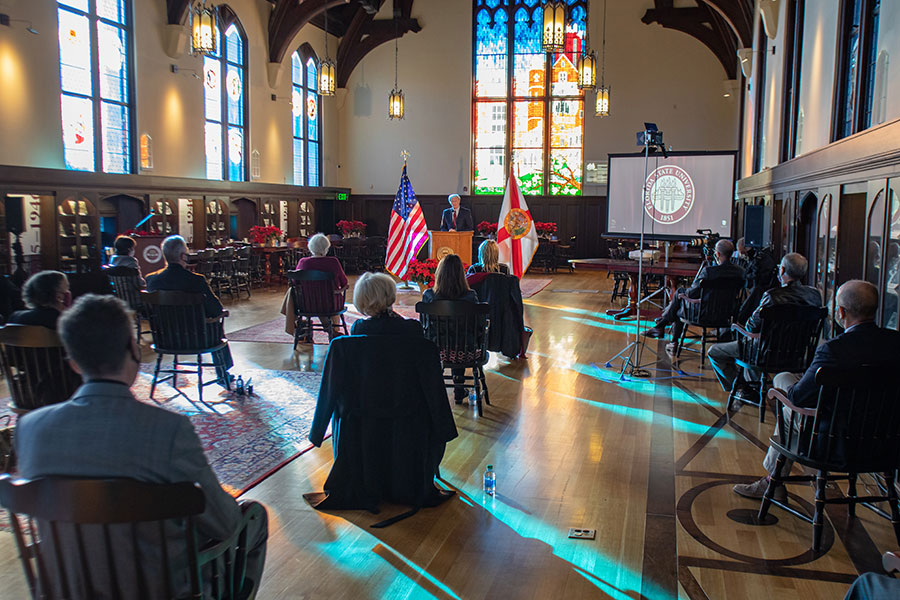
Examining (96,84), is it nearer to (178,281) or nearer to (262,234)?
(262,234)

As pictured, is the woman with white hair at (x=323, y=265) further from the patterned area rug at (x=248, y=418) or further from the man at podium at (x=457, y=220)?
the man at podium at (x=457, y=220)

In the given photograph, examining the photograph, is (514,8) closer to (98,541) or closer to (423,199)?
(423,199)

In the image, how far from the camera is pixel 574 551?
11.1 ft

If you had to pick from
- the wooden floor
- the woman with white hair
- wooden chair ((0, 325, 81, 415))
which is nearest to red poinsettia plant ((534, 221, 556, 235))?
the woman with white hair

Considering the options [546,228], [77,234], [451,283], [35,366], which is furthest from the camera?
[546,228]

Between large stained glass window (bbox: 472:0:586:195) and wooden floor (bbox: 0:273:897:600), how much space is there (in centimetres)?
1405

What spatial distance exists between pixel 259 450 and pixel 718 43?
54.1 feet

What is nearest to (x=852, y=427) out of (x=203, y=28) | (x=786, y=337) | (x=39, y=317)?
(x=786, y=337)

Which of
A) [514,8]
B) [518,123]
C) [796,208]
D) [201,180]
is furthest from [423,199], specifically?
[796,208]

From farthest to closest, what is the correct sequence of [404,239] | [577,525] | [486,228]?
[486,228]
[404,239]
[577,525]

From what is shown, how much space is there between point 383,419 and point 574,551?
1.12 metres

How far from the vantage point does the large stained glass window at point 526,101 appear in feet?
61.9

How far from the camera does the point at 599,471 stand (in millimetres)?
4395

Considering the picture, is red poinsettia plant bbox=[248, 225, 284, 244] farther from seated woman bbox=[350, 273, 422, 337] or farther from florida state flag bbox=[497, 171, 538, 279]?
seated woman bbox=[350, 273, 422, 337]
